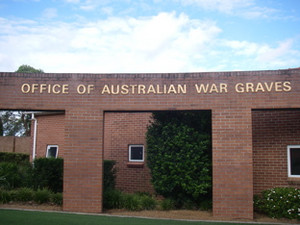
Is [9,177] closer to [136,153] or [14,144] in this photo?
[136,153]

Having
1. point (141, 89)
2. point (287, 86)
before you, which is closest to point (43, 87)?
point (141, 89)

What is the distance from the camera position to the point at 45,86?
387 inches

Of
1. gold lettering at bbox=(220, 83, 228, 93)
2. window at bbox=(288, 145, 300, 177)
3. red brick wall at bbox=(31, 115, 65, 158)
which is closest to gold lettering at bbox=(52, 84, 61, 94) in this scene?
gold lettering at bbox=(220, 83, 228, 93)

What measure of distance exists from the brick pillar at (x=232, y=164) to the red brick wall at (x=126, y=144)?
3.98 metres

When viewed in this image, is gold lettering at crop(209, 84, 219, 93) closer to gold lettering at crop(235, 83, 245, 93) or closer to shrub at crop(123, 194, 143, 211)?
gold lettering at crop(235, 83, 245, 93)

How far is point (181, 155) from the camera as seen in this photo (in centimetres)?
976

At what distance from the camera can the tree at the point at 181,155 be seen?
31.6 ft

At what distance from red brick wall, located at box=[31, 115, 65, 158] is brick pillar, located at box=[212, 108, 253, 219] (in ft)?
30.4

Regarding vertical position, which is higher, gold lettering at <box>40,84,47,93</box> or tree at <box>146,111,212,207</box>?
gold lettering at <box>40,84,47,93</box>

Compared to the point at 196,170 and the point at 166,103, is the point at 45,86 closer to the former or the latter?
the point at 166,103

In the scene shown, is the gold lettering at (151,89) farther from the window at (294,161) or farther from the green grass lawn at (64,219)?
the window at (294,161)

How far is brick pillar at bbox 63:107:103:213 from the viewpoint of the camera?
940 centimetres

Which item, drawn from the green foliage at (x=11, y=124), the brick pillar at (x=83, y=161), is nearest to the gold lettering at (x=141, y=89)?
the brick pillar at (x=83, y=161)

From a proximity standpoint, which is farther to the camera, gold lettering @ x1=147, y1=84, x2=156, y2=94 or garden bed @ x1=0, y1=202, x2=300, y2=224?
gold lettering @ x1=147, y1=84, x2=156, y2=94
